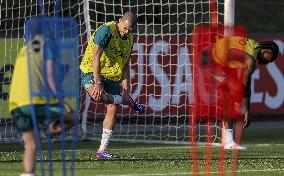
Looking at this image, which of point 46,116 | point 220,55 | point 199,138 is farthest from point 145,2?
point 46,116

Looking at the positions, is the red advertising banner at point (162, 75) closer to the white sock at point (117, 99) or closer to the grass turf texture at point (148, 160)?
the grass turf texture at point (148, 160)

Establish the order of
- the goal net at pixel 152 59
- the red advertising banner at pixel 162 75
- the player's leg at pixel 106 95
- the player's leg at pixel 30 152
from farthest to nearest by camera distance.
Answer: the red advertising banner at pixel 162 75, the goal net at pixel 152 59, the player's leg at pixel 106 95, the player's leg at pixel 30 152

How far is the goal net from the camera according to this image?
1862cm

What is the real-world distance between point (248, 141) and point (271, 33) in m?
4.79

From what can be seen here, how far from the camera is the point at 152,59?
19219mm

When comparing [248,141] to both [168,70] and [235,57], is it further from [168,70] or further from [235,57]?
[235,57]

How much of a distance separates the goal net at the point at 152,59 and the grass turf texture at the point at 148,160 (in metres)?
1.81

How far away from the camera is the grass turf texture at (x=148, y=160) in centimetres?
1256

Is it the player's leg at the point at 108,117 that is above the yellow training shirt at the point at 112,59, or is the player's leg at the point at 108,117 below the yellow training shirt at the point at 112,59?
below

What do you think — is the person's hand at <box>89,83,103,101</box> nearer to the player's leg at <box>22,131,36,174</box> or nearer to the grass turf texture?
the grass turf texture

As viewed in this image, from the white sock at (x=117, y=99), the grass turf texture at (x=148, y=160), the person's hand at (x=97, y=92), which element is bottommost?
the grass turf texture at (x=148, y=160)

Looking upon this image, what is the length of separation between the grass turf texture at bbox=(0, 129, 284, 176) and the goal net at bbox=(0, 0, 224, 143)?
71.3 inches

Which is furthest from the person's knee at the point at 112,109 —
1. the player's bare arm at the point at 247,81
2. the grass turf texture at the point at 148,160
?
the player's bare arm at the point at 247,81

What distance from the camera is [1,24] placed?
18.2 metres
